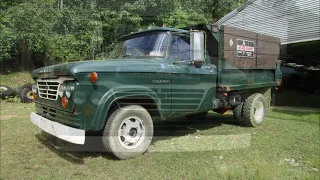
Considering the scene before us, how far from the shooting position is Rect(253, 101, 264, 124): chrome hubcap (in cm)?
548

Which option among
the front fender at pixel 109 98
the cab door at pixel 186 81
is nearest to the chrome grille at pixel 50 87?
the front fender at pixel 109 98

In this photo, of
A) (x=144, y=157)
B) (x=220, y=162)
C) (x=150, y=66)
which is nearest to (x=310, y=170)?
(x=220, y=162)

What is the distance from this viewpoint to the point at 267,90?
6.21 meters

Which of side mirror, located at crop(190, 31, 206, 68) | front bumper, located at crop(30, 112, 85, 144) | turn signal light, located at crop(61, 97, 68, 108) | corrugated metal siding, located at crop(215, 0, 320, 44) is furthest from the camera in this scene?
corrugated metal siding, located at crop(215, 0, 320, 44)

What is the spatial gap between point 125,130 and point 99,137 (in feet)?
1.33

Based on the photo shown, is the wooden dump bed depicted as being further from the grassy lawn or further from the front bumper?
the front bumper

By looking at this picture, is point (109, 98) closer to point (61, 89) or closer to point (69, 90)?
point (69, 90)

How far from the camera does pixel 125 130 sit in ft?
10.9

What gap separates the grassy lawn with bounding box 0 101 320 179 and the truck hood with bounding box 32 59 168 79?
1.03m

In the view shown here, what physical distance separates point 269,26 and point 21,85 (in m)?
7.75

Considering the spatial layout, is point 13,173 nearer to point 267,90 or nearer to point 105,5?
point 105,5

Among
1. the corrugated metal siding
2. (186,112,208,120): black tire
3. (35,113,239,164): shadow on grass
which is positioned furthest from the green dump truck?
the corrugated metal siding

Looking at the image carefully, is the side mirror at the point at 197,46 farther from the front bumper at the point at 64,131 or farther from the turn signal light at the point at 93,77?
the front bumper at the point at 64,131

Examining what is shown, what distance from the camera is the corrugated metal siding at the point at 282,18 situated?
7.83 m
